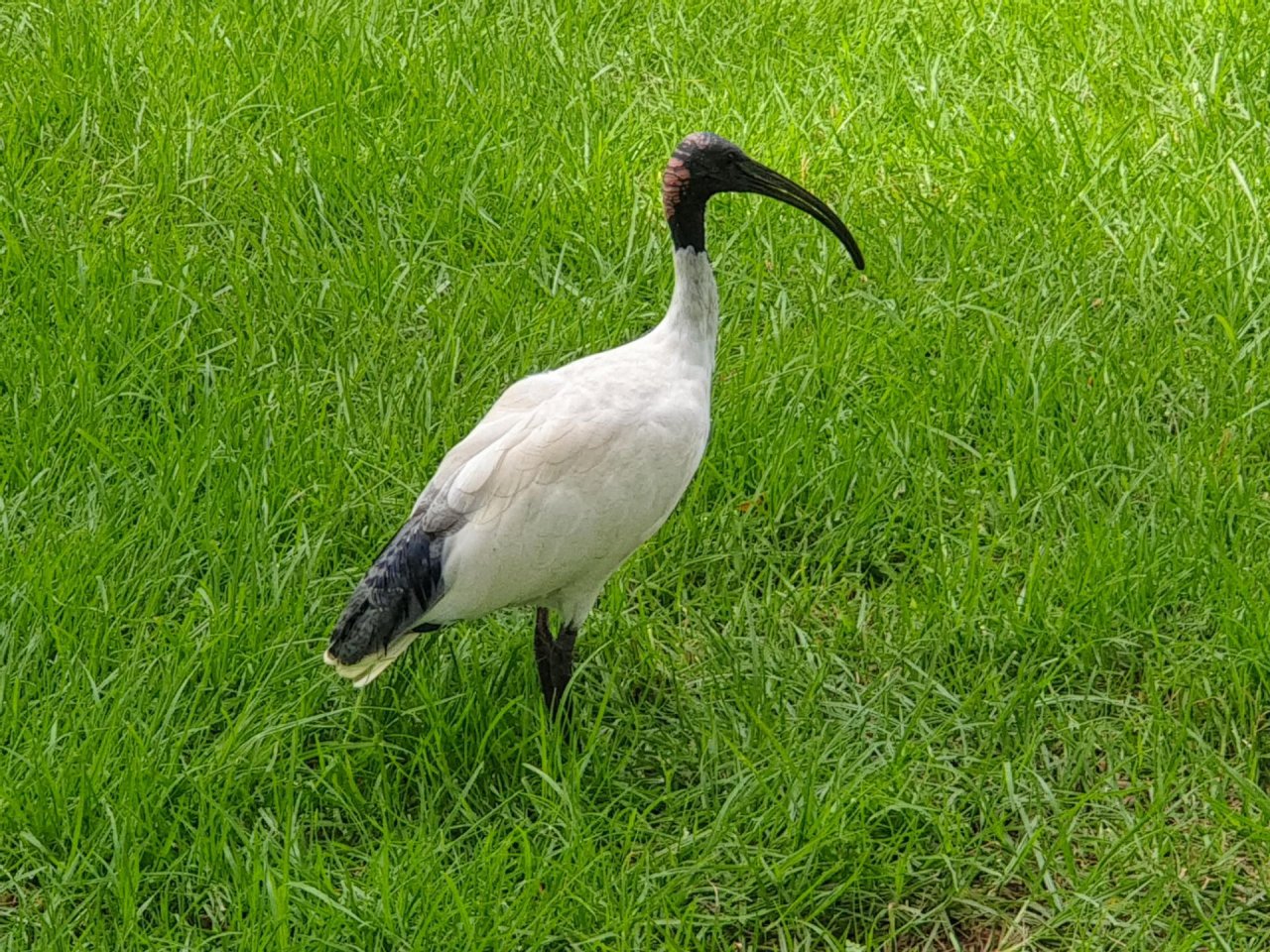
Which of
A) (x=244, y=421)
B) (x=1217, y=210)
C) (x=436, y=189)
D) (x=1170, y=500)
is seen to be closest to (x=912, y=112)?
(x=1217, y=210)

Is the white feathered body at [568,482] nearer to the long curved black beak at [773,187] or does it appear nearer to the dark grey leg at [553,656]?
the dark grey leg at [553,656]

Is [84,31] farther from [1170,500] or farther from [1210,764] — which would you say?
[1210,764]

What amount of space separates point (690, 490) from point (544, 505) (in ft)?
2.99

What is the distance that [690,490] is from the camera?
4176 millimetres

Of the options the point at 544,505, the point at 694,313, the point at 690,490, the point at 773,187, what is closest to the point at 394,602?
the point at 544,505

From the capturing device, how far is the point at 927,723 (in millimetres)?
3646

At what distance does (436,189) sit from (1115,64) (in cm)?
243

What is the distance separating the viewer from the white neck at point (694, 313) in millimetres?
3543

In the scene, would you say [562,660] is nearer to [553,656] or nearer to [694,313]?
[553,656]

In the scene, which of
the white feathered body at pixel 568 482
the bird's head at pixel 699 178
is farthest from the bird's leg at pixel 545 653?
the bird's head at pixel 699 178

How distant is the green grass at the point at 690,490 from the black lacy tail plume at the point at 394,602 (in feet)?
0.71

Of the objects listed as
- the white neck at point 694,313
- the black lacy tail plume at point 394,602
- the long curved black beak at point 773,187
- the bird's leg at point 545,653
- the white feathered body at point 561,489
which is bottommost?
the bird's leg at point 545,653

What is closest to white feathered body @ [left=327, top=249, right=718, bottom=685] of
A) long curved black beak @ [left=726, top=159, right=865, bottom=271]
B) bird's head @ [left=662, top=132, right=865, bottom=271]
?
bird's head @ [left=662, top=132, right=865, bottom=271]

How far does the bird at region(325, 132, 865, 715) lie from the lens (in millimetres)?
3324
